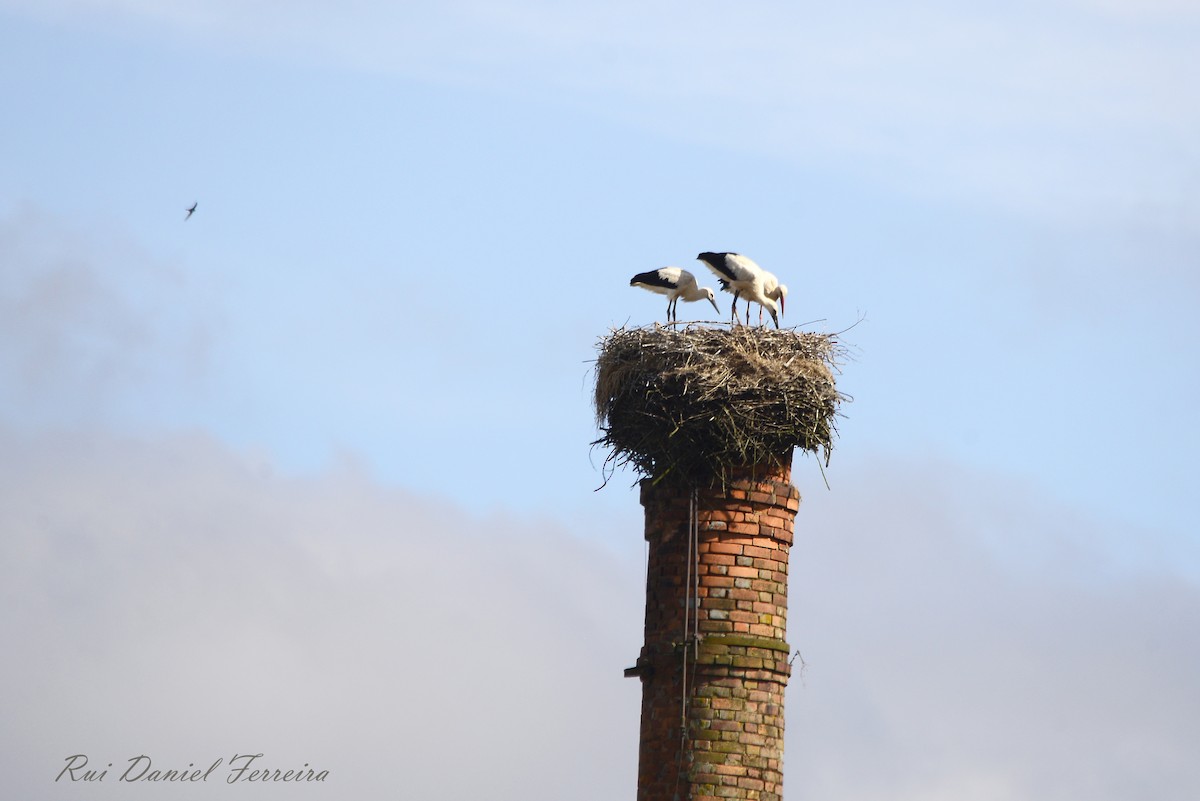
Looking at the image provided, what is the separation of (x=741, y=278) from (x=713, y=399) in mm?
3699

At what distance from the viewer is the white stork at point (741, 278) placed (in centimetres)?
1828

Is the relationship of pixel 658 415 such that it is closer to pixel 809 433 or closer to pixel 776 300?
pixel 809 433

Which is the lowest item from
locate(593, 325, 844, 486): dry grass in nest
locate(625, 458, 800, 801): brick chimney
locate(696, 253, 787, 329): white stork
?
locate(625, 458, 800, 801): brick chimney

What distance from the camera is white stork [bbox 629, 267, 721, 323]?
62.5 feet

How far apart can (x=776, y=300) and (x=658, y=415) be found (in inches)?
161

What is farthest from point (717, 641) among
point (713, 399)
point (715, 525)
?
point (713, 399)

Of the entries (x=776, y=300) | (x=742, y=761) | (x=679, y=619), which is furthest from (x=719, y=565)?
(x=776, y=300)

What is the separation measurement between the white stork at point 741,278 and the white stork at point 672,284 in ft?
1.61

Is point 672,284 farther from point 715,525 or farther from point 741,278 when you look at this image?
point 715,525

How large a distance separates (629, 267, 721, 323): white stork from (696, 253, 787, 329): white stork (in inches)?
19.4

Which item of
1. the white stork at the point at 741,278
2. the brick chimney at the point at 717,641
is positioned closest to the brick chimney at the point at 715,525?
the brick chimney at the point at 717,641

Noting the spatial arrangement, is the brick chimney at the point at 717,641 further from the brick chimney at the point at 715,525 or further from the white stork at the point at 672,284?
the white stork at the point at 672,284

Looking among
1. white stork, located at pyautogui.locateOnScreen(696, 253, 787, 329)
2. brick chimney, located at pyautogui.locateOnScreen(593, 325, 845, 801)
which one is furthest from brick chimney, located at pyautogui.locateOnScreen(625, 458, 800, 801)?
white stork, located at pyautogui.locateOnScreen(696, 253, 787, 329)

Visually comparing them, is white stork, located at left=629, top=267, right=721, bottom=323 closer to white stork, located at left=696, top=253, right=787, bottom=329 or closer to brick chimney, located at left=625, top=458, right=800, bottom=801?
white stork, located at left=696, top=253, right=787, bottom=329
